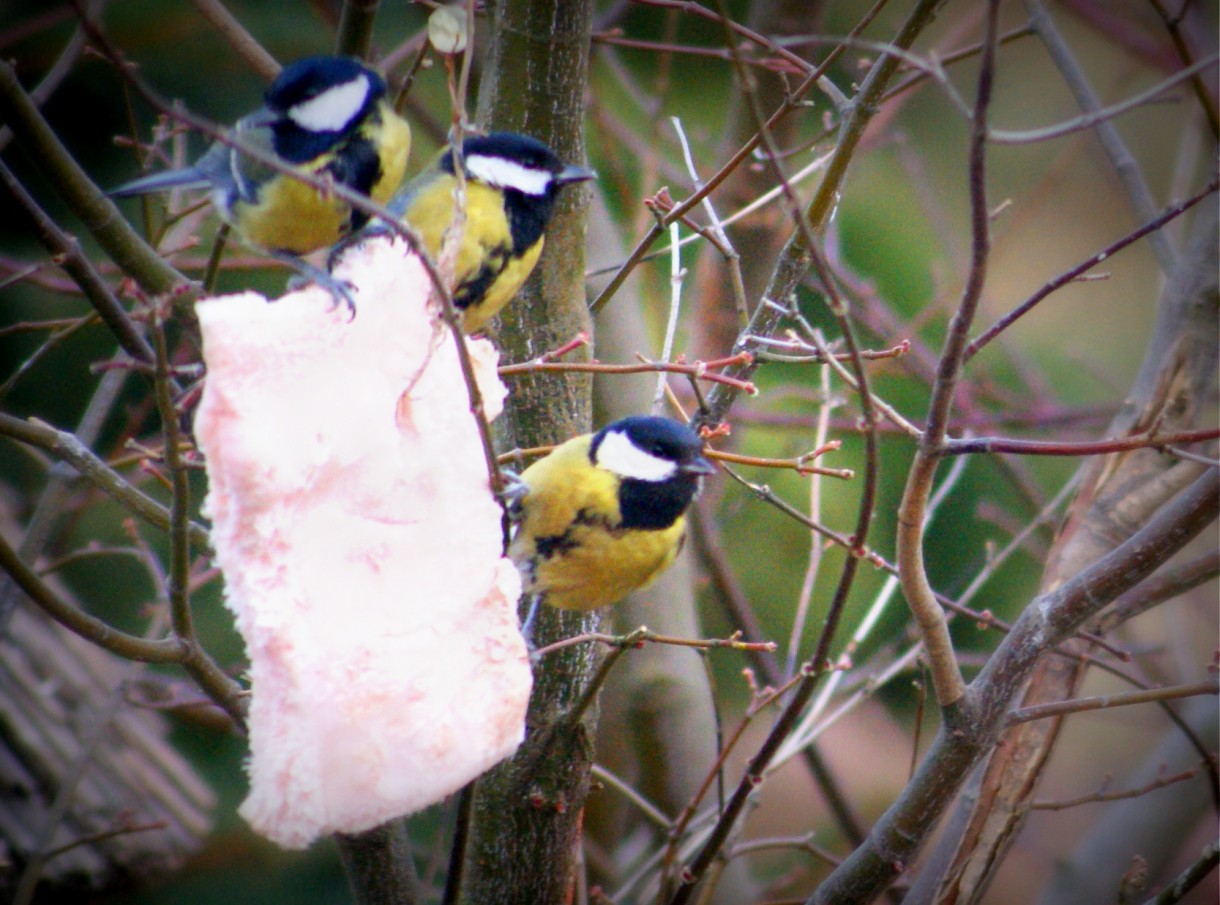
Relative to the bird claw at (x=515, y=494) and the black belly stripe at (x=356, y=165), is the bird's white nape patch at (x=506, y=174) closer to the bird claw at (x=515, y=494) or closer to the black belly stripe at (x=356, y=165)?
the black belly stripe at (x=356, y=165)

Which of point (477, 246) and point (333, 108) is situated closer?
point (333, 108)

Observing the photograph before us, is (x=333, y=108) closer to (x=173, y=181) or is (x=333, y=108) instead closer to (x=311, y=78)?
(x=311, y=78)

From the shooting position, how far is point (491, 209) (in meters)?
1.01

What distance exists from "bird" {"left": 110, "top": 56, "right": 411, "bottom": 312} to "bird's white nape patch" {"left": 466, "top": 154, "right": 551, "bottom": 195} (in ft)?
0.30

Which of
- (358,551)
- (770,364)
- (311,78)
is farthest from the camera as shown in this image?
(770,364)

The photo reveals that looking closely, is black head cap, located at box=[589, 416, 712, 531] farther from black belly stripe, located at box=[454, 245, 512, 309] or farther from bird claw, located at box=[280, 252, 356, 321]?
bird claw, located at box=[280, 252, 356, 321]

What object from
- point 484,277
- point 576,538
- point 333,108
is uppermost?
point 333,108

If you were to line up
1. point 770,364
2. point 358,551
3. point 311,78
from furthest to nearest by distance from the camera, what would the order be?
point 770,364
point 311,78
point 358,551

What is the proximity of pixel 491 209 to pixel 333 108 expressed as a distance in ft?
0.61

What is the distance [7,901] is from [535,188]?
1.20 m

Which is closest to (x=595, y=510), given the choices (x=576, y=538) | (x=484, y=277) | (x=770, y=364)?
(x=576, y=538)

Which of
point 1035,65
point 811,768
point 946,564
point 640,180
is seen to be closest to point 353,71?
point 811,768

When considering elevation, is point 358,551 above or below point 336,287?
below

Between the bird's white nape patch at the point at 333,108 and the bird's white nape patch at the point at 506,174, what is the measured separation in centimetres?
13
